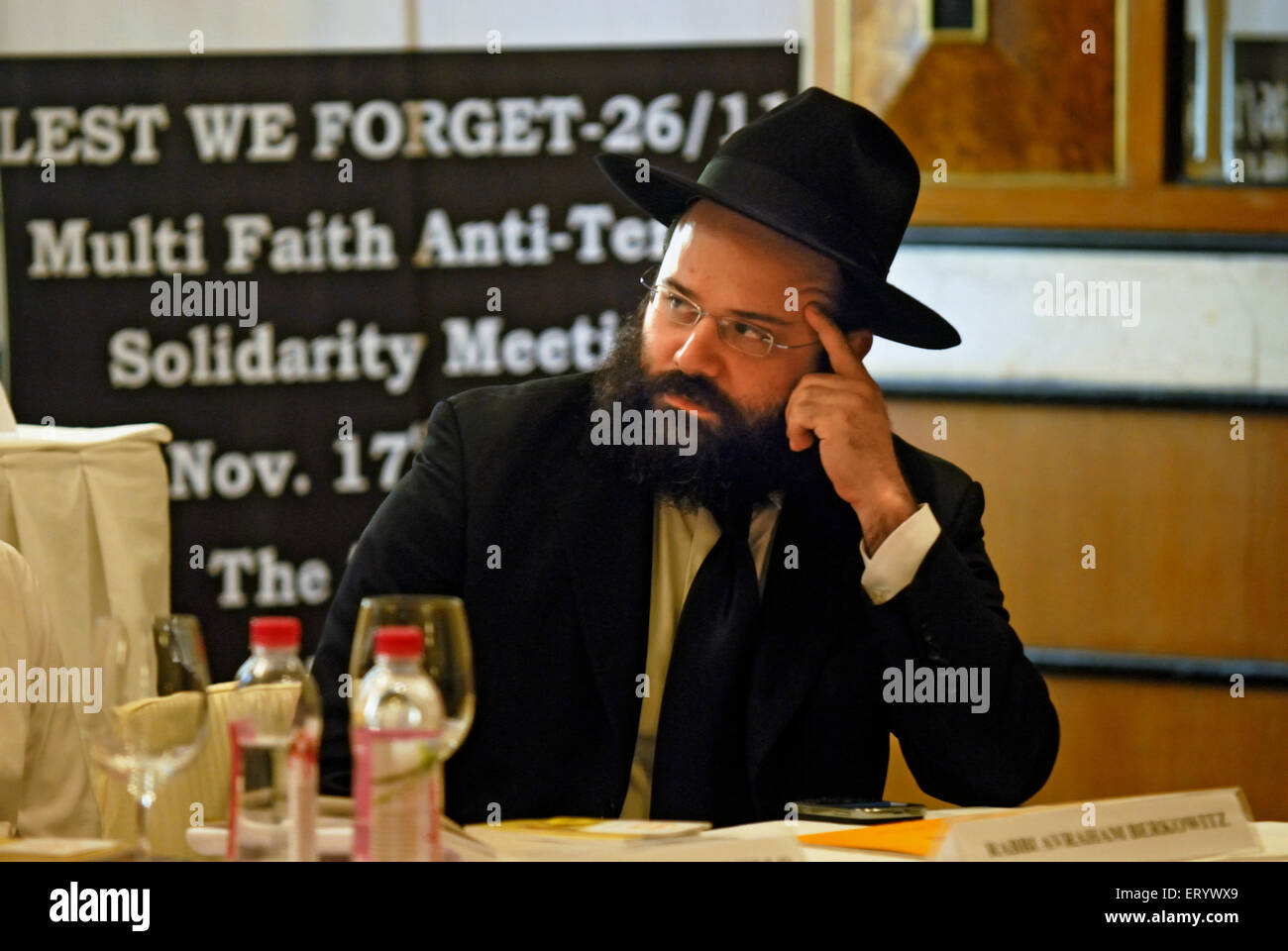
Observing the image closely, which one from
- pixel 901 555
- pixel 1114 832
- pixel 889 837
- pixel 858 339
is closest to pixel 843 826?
pixel 889 837

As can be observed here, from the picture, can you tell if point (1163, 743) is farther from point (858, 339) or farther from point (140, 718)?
point (140, 718)

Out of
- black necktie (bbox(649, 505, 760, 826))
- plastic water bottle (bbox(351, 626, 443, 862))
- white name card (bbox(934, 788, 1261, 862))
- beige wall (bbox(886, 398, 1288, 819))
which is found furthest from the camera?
beige wall (bbox(886, 398, 1288, 819))

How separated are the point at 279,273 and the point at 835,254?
2514 millimetres

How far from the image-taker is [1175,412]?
4.11 m

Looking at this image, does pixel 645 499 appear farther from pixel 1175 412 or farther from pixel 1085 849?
pixel 1175 412

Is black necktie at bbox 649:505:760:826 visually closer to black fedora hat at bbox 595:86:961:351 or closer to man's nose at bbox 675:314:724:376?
man's nose at bbox 675:314:724:376

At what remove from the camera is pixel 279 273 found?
4590 mm

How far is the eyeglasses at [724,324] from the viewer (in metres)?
2.51

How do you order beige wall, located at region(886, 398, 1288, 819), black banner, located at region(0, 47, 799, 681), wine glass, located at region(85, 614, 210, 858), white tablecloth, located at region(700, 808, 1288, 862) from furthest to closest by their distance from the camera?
black banner, located at region(0, 47, 799, 681), beige wall, located at region(886, 398, 1288, 819), white tablecloth, located at region(700, 808, 1288, 862), wine glass, located at region(85, 614, 210, 858)

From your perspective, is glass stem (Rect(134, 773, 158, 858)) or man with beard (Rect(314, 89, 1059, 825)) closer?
glass stem (Rect(134, 773, 158, 858))

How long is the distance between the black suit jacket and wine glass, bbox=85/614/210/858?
30.5 inches

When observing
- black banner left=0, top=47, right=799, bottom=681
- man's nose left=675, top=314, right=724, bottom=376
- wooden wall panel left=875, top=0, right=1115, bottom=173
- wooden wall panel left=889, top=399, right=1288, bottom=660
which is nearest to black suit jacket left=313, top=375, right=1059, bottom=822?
man's nose left=675, top=314, right=724, bottom=376

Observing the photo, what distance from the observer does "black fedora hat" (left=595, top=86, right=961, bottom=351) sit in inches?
99.5
